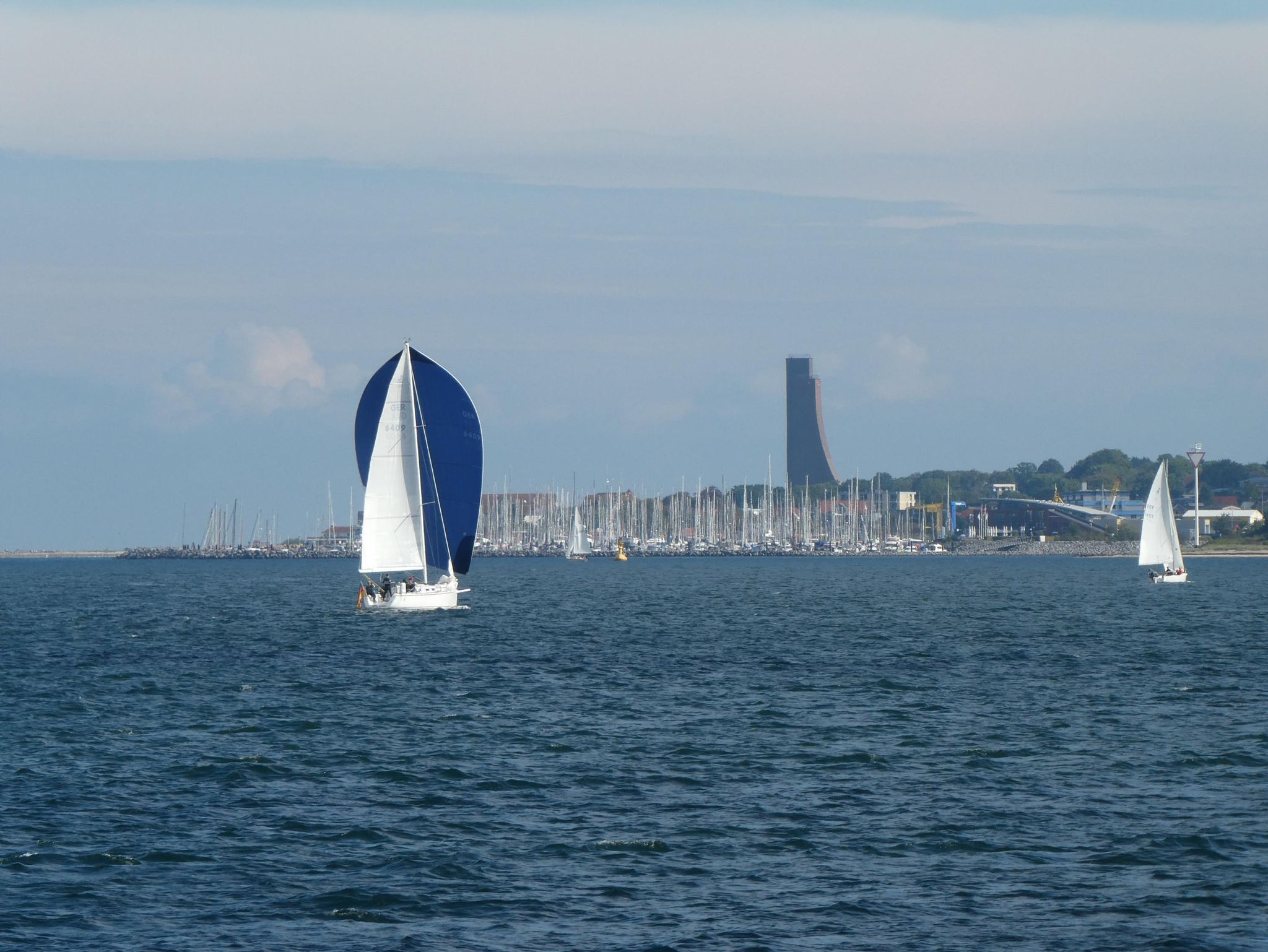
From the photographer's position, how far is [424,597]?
7831 cm

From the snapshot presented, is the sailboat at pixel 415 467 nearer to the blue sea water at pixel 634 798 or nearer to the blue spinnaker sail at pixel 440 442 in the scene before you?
the blue spinnaker sail at pixel 440 442

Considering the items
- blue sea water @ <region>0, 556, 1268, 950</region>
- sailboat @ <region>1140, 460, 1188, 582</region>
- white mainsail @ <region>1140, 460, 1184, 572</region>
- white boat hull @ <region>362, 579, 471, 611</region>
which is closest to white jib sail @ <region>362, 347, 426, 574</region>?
white boat hull @ <region>362, 579, 471, 611</region>

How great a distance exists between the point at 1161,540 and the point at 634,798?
113m

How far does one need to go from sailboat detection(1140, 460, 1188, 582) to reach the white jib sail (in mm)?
71700

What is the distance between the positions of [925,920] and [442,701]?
25912mm

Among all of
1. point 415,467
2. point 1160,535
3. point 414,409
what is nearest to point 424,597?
point 415,467

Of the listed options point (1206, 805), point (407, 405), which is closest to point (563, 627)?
point (407, 405)

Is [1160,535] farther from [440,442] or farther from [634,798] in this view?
[634,798]

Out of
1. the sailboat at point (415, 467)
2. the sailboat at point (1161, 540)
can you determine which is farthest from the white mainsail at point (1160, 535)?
the sailboat at point (415, 467)

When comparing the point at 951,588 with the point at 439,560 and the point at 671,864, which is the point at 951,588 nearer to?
the point at 439,560

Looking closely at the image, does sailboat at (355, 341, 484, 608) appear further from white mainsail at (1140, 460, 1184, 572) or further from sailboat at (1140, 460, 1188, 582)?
sailboat at (1140, 460, 1188, 582)

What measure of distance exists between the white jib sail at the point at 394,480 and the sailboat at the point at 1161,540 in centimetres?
7170

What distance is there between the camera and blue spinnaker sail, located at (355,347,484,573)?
75500mm

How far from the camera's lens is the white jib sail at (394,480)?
74875 millimetres
